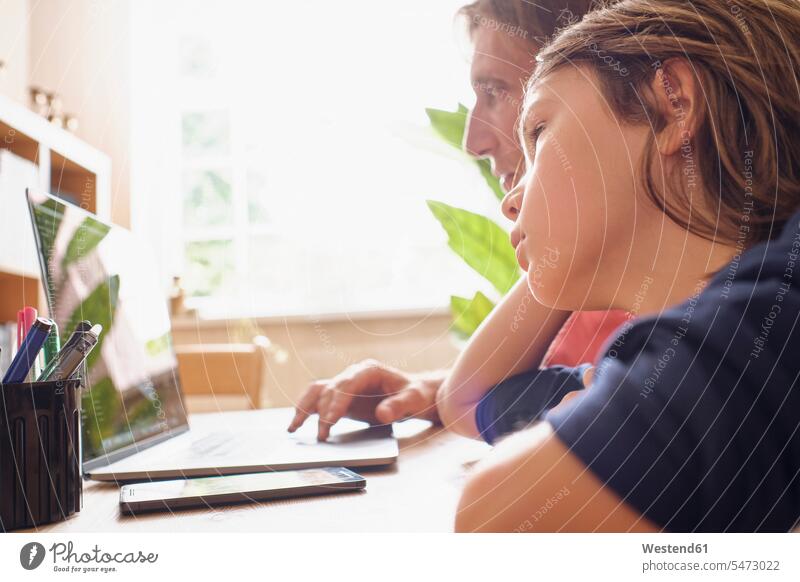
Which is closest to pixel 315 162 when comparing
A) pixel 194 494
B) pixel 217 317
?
pixel 194 494

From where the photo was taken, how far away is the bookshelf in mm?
365

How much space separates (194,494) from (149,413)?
6.2 inches

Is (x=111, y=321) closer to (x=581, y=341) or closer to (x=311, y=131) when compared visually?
(x=311, y=131)

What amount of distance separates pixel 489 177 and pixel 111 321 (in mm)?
364

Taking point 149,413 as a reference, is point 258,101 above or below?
above

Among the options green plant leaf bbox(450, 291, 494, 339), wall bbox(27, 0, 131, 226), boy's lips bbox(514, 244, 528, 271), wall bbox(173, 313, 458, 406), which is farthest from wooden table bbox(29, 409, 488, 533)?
wall bbox(173, 313, 458, 406)

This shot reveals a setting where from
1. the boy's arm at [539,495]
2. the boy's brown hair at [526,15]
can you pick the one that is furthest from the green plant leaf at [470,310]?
the boy's arm at [539,495]

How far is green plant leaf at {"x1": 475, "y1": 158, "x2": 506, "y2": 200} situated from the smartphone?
0.38 meters

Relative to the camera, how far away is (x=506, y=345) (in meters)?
0.40

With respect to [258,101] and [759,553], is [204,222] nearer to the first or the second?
[258,101]

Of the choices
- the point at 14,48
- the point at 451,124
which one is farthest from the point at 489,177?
the point at 14,48

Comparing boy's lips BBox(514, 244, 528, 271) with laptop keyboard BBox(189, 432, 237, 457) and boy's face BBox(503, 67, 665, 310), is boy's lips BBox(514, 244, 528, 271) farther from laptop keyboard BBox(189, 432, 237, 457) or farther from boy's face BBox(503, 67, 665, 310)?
laptop keyboard BBox(189, 432, 237, 457)

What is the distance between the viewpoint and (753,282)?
20cm

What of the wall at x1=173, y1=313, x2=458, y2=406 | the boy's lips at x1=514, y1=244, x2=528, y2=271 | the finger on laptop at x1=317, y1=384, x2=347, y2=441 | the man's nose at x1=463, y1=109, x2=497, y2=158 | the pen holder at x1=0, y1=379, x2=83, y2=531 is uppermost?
the man's nose at x1=463, y1=109, x2=497, y2=158
